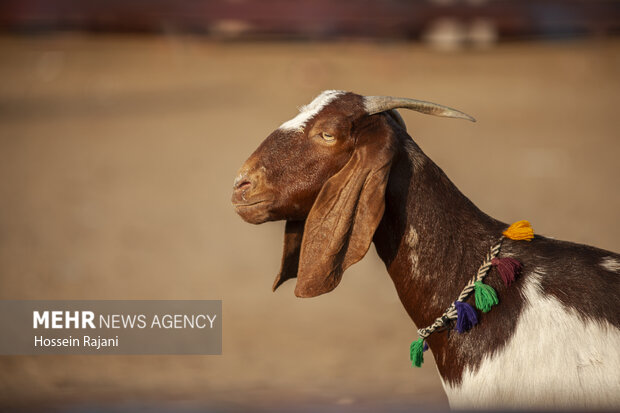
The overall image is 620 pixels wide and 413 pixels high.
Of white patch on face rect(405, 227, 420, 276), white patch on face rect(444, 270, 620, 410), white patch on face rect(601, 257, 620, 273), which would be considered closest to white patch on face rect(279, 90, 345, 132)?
white patch on face rect(405, 227, 420, 276)

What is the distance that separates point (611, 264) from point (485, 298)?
52 centimetres

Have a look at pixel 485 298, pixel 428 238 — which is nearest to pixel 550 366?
pixel 485 298

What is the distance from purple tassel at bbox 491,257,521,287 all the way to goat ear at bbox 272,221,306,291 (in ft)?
2.68

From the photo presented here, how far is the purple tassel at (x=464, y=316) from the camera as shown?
2889 mm

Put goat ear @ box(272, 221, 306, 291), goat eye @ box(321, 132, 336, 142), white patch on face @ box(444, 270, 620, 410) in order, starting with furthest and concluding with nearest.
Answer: goat ear @ box(272, 221, 306, 291)
goat eye @ box(321, 132, 336, 142)
white patch on face @ box(444, 270, 620, 410)

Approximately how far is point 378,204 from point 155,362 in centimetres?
398

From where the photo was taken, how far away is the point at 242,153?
12.0 metres

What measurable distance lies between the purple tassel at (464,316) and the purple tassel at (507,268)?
17 centimetres

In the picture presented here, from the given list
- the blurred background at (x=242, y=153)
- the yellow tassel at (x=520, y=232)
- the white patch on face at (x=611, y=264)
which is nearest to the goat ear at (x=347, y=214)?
the yellow tassel at (x=520, y=232)

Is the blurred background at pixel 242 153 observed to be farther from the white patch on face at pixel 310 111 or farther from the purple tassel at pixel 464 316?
the white patch on face at pixel 310 111

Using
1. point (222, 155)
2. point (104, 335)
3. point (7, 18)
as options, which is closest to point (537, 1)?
point (222, 155)

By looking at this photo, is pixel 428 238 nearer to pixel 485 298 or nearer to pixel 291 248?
pixel 485 298

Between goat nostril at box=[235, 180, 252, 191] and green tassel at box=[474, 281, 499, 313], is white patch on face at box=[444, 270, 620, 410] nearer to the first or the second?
green tassel at box=[474, 281, 499, 313]

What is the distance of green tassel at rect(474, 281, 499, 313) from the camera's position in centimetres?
288
